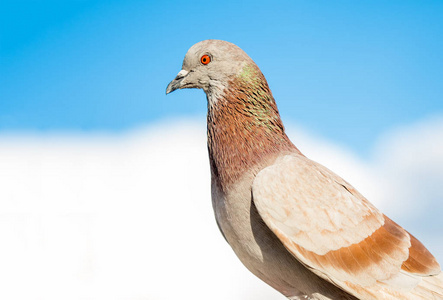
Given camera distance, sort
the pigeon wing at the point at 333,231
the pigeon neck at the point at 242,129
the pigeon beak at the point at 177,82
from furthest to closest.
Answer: the pigeon beak at the point at 177,82 → the pigeon neck at the point at 242,129 → the pigeon wing at the point at 333,231

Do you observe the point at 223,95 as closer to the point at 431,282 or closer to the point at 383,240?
the point at 383,240

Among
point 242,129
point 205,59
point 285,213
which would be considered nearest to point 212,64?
point 205,59

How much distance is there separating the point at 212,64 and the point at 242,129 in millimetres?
735

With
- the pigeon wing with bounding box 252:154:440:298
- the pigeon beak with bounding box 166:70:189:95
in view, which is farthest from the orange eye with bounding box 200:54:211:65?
the pigeon wing with bounding box 252:154:440:298

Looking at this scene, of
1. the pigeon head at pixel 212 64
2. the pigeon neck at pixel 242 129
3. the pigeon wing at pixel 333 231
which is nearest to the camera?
the pigeon wing at pixel 333 231

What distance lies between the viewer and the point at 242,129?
419cm

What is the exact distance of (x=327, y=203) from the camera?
3943 millimetres

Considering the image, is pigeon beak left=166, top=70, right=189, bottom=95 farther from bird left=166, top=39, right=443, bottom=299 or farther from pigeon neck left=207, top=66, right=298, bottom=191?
pigeon neck left=207, top=66, right=298, bottom=191

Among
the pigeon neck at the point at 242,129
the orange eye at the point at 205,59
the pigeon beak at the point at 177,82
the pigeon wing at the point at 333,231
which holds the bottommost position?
the pigeon wing at the point at 333,231

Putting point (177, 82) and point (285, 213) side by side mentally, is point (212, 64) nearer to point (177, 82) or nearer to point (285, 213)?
point (177, 82)

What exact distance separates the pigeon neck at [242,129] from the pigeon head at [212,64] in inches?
3.6

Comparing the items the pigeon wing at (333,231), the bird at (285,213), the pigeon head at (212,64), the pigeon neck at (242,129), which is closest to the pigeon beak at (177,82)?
the pigeon head at (212,64)

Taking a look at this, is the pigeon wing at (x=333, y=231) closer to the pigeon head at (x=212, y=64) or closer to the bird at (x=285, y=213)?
the bird at (x=285, y=213)

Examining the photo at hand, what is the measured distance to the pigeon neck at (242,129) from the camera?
161 inches
